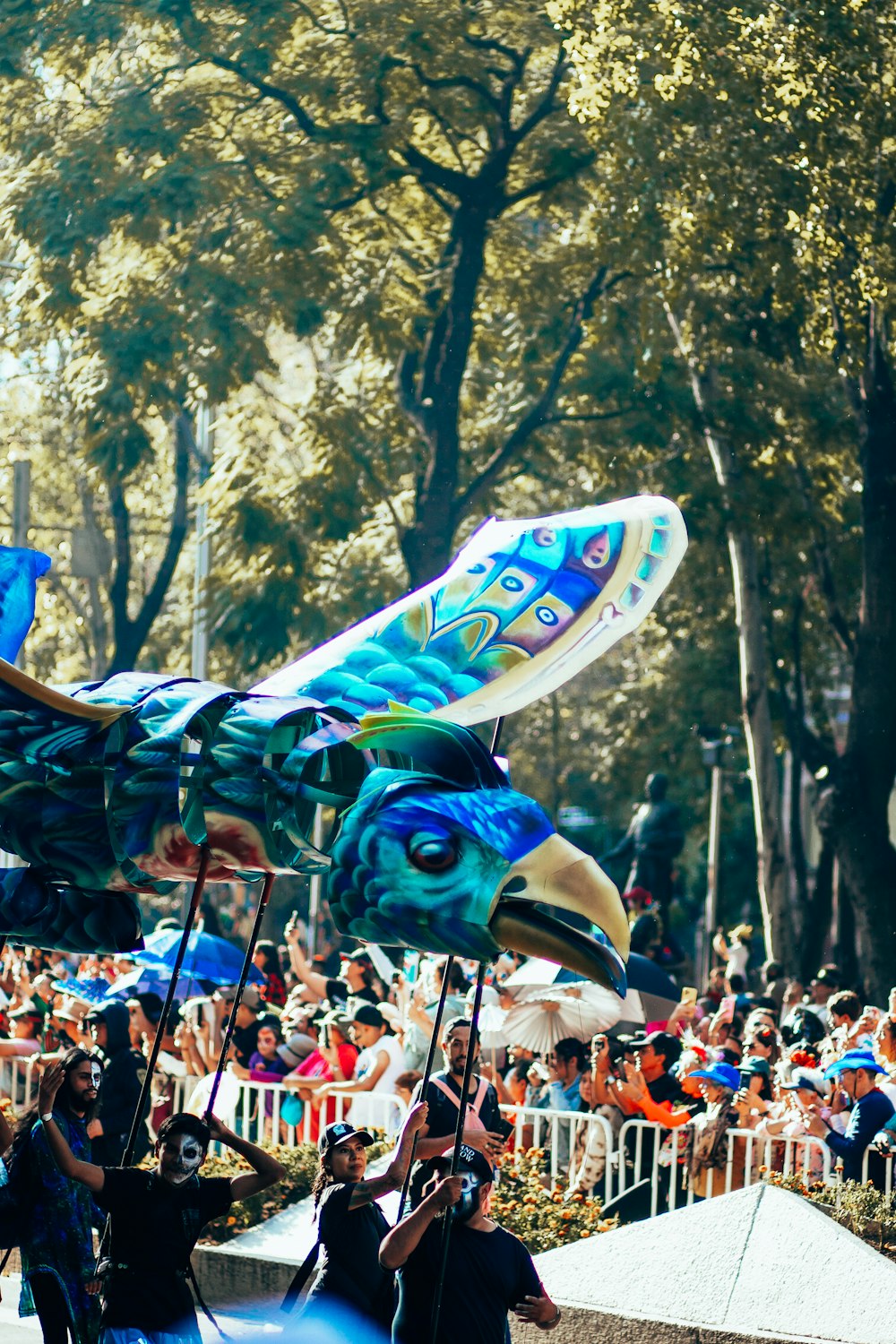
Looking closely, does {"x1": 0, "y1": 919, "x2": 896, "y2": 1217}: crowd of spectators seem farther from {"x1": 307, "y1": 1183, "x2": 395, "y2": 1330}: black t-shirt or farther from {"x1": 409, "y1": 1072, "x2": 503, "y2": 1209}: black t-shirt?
{"x1": 307, "y1": 1183, "x2": 395, "y2": 1330}: black t-shirt

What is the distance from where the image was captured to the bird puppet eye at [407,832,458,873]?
500 centimetres

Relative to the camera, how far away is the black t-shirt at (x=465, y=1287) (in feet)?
20.1

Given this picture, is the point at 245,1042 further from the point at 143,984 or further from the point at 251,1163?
the point at 251,1163

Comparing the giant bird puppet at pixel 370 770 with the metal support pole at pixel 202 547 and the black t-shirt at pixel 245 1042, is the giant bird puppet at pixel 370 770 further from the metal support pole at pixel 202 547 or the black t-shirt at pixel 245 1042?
the metal support pole at pixel 202 547

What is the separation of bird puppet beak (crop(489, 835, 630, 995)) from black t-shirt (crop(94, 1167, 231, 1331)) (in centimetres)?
198

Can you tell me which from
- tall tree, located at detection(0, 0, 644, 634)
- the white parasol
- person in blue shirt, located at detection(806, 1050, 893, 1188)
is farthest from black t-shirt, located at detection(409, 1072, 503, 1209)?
tall tree, located at detection(0, 0, 644, 634)

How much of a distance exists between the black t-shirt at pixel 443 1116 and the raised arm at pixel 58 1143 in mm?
1025

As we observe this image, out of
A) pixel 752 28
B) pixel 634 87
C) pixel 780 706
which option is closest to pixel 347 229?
pixel 634 87

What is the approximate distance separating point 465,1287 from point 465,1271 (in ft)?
0.15

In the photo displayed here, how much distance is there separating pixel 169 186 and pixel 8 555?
541 inches

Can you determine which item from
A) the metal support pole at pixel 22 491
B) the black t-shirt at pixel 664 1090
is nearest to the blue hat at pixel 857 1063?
the black t-shirt at pixel 664 1090

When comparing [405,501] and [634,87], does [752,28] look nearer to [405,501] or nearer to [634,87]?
[634,87]

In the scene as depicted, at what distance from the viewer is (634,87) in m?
17.3

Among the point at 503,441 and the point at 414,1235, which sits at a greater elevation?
the point at 503,441
